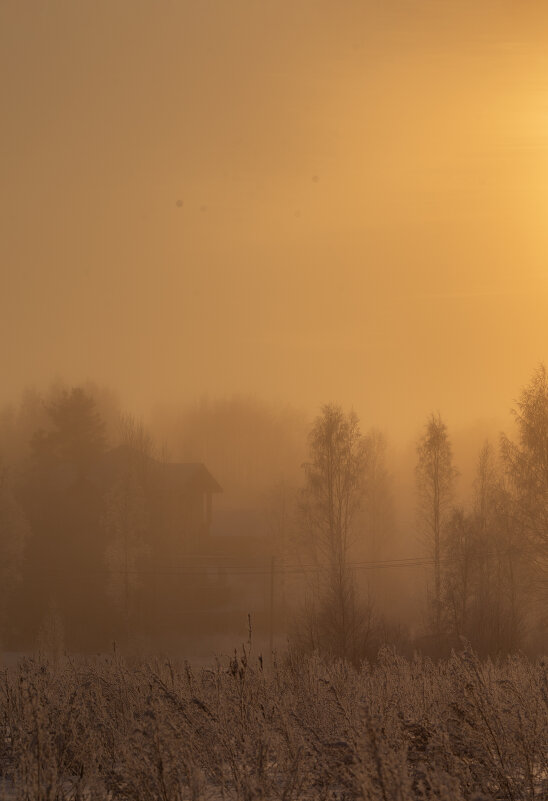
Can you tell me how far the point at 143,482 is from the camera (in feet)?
172

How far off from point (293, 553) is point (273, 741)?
181ft

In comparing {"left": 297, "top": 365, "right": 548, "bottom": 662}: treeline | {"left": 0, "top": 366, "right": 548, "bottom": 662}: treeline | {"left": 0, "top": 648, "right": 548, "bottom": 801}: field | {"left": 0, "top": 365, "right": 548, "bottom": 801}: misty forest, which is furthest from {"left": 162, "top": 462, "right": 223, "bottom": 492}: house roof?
{"left": 0, "top": 648, "right": 548, "bottom": 801}: field

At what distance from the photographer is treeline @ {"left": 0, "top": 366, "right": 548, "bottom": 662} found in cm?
3381

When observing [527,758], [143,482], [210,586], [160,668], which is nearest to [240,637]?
[210,586]

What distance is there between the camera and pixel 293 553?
60812 millimetres

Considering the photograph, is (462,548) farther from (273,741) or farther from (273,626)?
(273,741)

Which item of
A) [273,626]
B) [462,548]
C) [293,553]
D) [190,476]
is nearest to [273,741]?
[462,548]

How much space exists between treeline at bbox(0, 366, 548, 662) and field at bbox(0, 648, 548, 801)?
1901 cm

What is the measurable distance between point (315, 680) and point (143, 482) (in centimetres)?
4381

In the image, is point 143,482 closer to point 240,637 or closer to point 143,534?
point 143,534

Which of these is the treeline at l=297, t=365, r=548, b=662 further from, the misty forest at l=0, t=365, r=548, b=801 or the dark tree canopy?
the dark tree canopy

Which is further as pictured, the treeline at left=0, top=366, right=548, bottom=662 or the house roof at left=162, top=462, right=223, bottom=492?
the house roof at left=162, top=462, right=223, bottom=492

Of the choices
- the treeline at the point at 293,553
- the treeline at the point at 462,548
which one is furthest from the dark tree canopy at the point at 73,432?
the treeline at the point at 462,548

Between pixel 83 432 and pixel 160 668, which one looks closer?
pixel 160 668
